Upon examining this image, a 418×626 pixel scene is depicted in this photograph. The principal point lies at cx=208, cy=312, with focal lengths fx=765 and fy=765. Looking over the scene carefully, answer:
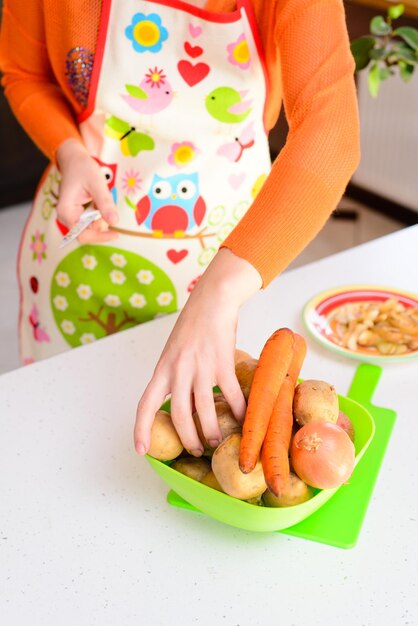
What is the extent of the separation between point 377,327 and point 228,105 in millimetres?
401

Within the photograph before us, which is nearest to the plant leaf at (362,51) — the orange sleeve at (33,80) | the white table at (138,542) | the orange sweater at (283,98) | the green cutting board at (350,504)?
the orange sweater at (283,98)

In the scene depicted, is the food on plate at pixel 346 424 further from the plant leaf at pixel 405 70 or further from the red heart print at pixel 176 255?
the plant leaf at pixel 405 70

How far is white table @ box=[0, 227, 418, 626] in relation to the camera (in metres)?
0.67

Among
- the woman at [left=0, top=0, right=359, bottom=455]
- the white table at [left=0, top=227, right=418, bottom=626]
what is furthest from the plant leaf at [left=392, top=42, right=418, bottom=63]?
the white table at [left=0, top=227, right=418, bottom=626]

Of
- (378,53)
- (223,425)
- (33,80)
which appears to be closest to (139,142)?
(33,80)

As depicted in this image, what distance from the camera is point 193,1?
3.57 ft

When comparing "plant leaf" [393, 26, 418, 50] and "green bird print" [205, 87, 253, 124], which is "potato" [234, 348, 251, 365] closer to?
"green bird print" [205, 87, 253, 124]

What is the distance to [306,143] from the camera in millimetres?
860

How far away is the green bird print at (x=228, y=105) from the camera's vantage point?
114 cm

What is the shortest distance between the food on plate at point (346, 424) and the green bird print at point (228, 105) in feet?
1.84

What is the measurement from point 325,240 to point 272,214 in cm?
233

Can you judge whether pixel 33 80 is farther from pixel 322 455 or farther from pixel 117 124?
pixel 322 455

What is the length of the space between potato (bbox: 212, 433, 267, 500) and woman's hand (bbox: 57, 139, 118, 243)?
0.47 m

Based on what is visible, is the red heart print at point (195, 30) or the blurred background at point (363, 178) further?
the blurred background at point (363, 178)
